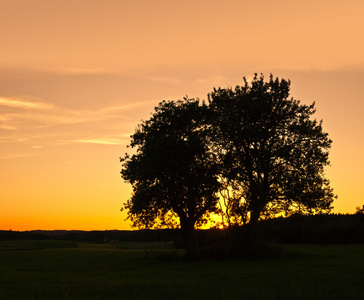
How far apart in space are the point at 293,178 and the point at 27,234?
372 feet

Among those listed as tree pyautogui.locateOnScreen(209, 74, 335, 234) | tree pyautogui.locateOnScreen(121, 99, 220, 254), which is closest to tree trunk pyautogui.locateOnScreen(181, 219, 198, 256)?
tree pyautogui.locateOnScreen(121, 99, 220, 254)

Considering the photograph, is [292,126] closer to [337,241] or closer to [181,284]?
[181,284]

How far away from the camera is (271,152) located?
51.2 m

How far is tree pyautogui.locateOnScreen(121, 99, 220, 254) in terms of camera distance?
52.8m

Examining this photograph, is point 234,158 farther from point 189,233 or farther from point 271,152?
point 189,233

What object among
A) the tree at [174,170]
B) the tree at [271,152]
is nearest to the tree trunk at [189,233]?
the tree at [174,170]

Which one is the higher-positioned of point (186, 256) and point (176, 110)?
point (176, 110)

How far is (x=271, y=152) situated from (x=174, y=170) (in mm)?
11127

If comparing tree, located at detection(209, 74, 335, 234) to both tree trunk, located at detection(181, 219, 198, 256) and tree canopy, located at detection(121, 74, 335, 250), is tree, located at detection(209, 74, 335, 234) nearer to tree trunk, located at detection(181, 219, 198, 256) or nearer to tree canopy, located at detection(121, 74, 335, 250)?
tree canopy, located at detection(121, 74, 335, 250)

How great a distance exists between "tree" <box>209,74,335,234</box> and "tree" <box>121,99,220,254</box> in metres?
2.43

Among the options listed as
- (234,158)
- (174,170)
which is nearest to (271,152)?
(234,158)

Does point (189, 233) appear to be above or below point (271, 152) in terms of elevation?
below

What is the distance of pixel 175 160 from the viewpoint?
53.1 meters

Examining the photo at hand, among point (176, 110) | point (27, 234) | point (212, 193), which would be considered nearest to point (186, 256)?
point (212, 193)
